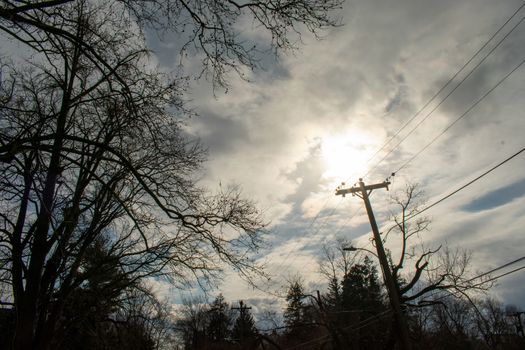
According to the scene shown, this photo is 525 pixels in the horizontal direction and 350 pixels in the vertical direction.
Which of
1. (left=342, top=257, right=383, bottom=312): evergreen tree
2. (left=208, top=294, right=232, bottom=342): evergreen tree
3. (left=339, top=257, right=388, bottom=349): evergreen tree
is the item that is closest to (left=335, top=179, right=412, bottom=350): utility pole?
(left=339, top=257, right=388, bottom=349): evergreen tree

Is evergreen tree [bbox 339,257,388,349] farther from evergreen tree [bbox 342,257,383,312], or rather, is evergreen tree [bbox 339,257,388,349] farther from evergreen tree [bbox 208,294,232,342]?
evergreen tree [bbox 208,294,232,342]

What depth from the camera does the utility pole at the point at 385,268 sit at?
13195 millimetres

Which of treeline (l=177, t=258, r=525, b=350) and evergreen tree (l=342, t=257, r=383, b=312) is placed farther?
evergreen tree (l=342, t=257, r=383, b=312)

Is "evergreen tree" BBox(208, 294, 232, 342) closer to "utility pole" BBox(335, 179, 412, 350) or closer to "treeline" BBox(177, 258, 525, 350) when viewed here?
"treeline" BBox(177, 258, 525, 350)

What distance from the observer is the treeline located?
69.3 feet

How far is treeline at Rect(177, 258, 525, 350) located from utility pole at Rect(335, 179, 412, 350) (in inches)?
137

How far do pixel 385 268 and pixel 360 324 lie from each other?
41.4 feet

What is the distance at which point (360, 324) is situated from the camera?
984 inches

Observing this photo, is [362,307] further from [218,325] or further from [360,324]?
[218,325]

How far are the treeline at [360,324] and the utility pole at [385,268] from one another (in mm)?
3484

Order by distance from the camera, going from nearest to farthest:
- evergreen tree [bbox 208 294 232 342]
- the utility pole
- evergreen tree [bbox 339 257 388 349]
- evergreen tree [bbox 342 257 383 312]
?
the utility pole
evergreen tree [bbox 339 257 388 349]
evergreen tree [bbox 342 257 383 312]
evergreen tree [bbox 208 294 232 342]

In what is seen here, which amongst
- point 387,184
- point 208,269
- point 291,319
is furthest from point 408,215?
point 291,319

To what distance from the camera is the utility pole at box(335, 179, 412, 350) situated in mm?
13195

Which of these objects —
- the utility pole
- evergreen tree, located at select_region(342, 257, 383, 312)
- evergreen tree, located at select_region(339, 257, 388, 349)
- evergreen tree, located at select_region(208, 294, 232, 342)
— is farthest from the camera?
evergreen tree, located at select_region(208, 294, 232, 342)
